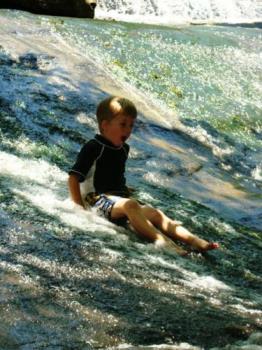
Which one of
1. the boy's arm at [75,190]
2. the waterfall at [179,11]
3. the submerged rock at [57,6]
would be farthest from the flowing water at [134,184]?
the waterfall at [179,11]

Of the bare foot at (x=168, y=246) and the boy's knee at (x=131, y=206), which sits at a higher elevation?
the boy's knee at (x=131, y=206)

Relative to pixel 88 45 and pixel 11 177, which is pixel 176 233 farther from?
pixel 88 45

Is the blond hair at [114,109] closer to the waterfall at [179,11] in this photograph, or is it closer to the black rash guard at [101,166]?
the black rash guard at [101,166]

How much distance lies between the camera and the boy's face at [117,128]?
595 centimetres

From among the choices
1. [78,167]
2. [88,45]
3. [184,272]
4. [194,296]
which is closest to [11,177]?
[78,167]

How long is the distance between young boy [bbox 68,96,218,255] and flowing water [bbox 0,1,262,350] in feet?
0.48

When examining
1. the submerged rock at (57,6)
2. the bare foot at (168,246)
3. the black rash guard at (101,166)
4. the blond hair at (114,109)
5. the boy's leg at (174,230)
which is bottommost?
the bare foot at (168,246)

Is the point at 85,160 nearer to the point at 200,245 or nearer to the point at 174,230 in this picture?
the point at 174,230

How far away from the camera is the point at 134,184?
7.47 metres

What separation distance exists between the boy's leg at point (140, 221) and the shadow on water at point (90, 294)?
235 mm

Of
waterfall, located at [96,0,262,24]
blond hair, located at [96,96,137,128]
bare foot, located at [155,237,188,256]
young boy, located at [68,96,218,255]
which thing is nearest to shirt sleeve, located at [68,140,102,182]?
young boy, located at [68,96,218,255]

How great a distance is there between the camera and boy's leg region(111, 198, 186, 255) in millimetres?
5449

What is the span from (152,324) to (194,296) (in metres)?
0.62

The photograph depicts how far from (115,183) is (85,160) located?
1.25 ft
